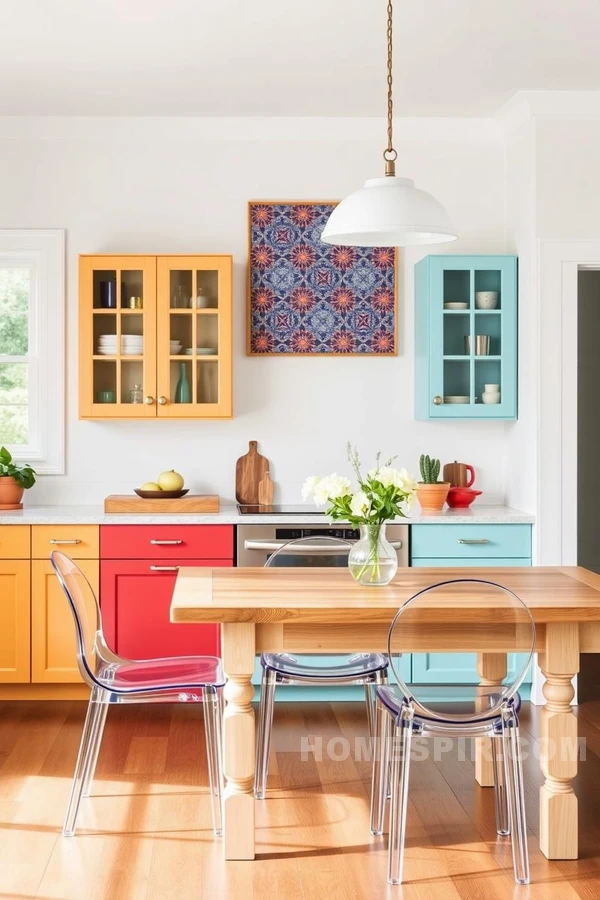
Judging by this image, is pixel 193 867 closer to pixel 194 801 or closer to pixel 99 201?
pixel 194 801

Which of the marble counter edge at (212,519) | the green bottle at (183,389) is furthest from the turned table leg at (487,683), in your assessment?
the green bottle at (183,389)

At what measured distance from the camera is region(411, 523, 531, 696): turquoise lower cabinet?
14.4ft

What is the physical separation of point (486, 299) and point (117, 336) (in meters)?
1.77

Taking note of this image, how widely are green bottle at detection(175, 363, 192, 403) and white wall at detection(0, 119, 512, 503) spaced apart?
0.96 ft

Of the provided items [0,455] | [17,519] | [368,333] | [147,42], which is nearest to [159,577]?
[17,519]

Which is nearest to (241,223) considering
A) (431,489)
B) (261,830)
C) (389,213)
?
(431,489)

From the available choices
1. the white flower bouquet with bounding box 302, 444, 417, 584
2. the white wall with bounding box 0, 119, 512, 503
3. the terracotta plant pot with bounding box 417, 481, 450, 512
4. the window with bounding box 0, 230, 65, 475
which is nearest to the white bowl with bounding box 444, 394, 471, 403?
the white wall with bounding box 0, 119, 512, 503

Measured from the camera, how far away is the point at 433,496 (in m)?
4.58

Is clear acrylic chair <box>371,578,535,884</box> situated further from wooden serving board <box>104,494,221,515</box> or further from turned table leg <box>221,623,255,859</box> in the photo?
wooden serving board <box>104,494,221,515</box>

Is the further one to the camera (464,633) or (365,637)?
(365,637)

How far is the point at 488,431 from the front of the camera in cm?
500

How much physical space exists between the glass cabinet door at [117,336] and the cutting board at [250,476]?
22.1 inches

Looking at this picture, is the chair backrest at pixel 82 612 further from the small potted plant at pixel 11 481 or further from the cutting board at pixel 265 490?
the cutting board at pixel 265 490

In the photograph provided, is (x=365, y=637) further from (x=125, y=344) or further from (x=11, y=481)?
(x=11, y=481)
